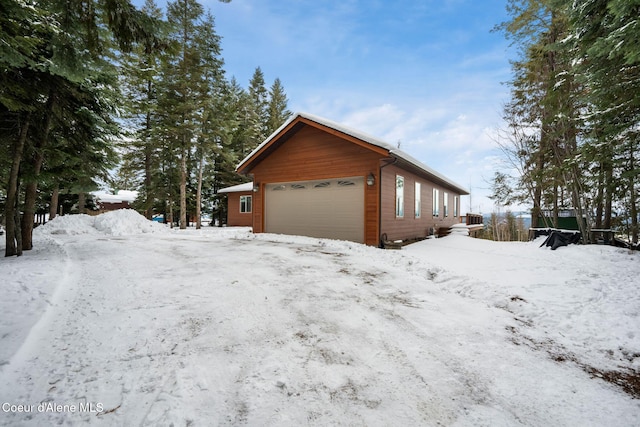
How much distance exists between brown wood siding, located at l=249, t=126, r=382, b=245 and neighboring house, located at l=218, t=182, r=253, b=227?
917 centimetres

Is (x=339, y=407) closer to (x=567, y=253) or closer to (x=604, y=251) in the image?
(x=567, y=253)

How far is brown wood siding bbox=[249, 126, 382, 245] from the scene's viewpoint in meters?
9.15

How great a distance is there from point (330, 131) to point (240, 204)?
14421 mm

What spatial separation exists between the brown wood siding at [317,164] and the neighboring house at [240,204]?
9170 mm

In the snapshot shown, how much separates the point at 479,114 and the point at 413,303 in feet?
43.2

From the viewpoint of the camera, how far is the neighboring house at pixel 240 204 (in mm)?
21273

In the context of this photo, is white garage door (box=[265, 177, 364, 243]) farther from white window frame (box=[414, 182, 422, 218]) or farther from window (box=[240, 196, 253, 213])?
window (box=[240, 196, 253, 213])

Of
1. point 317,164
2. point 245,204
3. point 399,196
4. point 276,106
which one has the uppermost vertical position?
point 276,106

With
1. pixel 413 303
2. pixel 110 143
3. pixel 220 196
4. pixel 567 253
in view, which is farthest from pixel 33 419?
pixel 220 196

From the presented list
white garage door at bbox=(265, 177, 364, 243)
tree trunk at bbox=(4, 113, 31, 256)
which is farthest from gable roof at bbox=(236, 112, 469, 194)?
tree trunk at bbox=(4, 113, 31, 256)

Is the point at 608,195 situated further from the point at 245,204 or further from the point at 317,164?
the point at 245,204

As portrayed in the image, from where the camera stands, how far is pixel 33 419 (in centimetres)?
163

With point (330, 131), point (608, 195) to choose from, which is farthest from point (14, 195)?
point (608, 195)

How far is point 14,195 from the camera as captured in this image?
5.99 meters
